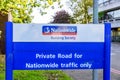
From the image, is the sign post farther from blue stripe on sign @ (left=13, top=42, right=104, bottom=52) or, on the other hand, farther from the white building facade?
the white building facade

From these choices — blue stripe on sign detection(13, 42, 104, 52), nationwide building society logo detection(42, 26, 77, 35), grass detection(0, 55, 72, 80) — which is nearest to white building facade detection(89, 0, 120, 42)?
grass detection(0, 55, 72, 80)

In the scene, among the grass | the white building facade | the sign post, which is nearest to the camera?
the sign post

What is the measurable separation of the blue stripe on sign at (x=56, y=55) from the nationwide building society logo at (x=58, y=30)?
0.57ft

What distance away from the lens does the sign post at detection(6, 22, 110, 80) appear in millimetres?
6922

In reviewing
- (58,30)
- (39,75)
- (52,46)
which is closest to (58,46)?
(52,46)

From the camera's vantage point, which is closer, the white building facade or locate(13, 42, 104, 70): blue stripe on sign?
locate(13, 42, 104, 70): blue stripe on sign

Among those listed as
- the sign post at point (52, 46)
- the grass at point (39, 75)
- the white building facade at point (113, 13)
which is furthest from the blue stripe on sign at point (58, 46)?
the white building facade at point (113, 13)

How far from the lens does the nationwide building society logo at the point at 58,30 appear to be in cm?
697

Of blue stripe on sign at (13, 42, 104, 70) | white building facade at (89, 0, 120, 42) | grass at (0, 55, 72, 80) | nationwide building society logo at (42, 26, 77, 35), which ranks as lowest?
grass at (0, 55, 72, 80)

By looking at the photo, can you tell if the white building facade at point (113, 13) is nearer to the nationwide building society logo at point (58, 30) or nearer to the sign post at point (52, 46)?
the sign post at point (52, 46)

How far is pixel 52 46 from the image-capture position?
23.0 feet

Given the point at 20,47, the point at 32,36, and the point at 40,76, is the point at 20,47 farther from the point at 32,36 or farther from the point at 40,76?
the point at 40,76

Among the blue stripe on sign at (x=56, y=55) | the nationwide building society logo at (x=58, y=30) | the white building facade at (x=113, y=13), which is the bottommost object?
the blue stripe on sign at (x=56, y=55)

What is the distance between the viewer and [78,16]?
196 feet
